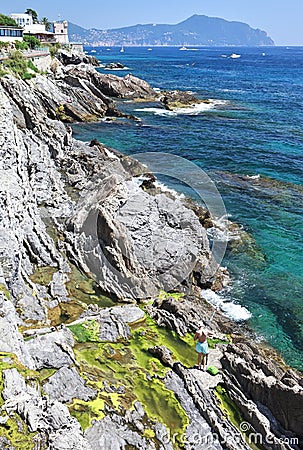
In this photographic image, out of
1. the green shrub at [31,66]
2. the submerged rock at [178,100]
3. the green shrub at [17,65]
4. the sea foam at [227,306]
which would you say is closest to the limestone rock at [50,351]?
the sea foam at [227,306]

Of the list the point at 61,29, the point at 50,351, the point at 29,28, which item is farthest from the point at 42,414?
the point at 61,29

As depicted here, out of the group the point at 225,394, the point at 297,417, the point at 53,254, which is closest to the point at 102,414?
the point at 225,394

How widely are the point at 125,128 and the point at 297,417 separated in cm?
4572

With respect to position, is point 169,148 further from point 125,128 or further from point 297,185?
point 297,185

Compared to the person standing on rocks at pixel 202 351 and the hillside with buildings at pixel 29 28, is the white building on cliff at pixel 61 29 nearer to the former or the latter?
the hillside with buildings at pixel 29 28

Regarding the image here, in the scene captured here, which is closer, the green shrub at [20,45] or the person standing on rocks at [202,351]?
the person standing on rocks at [202,351]

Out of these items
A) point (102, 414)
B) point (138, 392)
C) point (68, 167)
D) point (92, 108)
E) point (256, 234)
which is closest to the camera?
point (102, 414)

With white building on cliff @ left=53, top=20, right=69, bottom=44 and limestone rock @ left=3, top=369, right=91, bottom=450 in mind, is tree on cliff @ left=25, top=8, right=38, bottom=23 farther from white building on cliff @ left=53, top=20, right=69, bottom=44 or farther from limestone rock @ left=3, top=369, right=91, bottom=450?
limestone rock @ left=3, top=369, right=91, bottom=450

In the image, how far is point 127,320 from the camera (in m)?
17.1

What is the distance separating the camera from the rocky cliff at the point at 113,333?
431 inches
